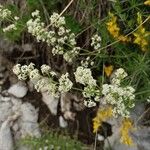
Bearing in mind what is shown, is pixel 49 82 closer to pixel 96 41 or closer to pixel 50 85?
pixel 50 85

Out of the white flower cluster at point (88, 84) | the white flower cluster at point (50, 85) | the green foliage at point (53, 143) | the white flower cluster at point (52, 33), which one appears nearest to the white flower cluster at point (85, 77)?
the white flower cluster at point (88, 84)

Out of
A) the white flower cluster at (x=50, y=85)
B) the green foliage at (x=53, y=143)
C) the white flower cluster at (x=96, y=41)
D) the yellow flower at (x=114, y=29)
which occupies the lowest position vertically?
the green foliage at (x=53, y=143)

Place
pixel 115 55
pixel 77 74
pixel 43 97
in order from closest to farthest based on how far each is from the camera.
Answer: pixel 77 74 < pixel 115 55 < pixel 43 97

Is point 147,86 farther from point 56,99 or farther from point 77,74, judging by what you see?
point 56,99

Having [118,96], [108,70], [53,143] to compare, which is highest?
[108,70]

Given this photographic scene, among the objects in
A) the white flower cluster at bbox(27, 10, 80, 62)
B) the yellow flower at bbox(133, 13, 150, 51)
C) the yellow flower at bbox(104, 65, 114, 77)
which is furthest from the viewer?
the yellow flower at bbox(104, 65, 114, 77)

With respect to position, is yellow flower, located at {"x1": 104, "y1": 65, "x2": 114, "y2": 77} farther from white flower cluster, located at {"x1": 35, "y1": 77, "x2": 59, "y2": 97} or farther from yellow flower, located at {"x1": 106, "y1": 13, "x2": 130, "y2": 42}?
white flower cluster, located at {"x1": 35, "y1": 77, "x2": 59, "y2": 97}

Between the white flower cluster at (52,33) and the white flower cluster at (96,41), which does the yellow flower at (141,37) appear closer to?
the white flower cluster at (96,41)

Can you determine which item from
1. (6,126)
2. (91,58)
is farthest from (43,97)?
(91,58)

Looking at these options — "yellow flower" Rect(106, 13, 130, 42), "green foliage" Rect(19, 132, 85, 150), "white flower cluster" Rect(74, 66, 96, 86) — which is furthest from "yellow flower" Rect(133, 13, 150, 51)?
"green foliage" Rect(19, 132, 85, 150)

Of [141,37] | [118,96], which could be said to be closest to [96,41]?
[141,37]

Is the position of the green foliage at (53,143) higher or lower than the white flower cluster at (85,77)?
lower
